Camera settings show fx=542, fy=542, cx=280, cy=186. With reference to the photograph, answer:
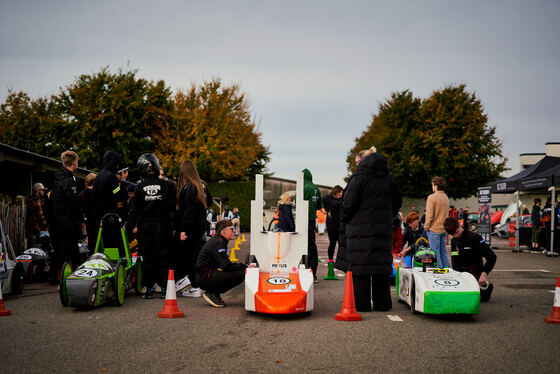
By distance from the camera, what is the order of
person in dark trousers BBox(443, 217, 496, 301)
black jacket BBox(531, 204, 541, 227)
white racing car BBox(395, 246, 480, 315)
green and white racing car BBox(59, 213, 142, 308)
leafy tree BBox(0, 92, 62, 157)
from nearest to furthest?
white racing car BBox(395, 246, 480, 315)
green and white racing car BBox(59, 213, 142, 308)
person in dark trousers BBox(443, 217, 496, 301)
black jacket BBox(531, 204, 541, 227)
leafy tree BBox(0, 92, 62, 157)

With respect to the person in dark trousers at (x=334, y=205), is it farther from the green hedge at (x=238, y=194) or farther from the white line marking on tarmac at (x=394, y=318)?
Result: the green hedge at (x=238, y=194)

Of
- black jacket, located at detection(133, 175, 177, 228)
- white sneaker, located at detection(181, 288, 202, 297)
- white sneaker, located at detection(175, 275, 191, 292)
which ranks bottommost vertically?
white sneaker, located at detection(181, 288, 202, 297)

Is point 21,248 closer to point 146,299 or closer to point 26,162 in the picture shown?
point 26,162

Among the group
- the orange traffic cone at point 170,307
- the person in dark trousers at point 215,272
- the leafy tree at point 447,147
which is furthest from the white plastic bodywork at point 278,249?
the leafy tree at point 447,147

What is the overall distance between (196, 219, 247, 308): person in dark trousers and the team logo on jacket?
1.18 m

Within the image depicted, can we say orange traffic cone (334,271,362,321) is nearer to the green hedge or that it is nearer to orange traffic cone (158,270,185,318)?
orange traffic cone (158,270,185,318)

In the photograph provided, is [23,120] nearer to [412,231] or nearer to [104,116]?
[104,116]

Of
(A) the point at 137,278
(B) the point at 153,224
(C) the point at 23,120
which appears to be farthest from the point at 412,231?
(C) the point at 23,120

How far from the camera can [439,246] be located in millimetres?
9156

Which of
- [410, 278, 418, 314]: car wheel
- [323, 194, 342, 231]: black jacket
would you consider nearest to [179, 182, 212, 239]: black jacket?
[323, 194, 342, 231]: black jacket

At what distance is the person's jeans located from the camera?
913 centimetres

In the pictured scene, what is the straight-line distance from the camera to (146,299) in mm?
8078

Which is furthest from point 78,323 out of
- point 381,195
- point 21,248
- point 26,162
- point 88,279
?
point 26,162

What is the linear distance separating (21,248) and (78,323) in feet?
23.9
